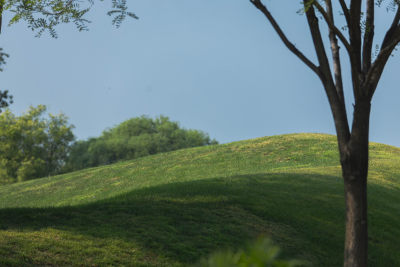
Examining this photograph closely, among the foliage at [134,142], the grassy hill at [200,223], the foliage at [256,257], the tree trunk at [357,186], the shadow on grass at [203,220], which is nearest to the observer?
the foliage at [256,257]

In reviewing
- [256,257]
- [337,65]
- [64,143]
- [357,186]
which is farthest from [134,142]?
[256,257]

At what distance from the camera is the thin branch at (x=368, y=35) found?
8.40m

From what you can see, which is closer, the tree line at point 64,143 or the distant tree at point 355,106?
the distant tree at point 355,106

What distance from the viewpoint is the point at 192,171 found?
90.9 ft

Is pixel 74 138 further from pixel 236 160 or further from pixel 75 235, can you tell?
pixel 75 235

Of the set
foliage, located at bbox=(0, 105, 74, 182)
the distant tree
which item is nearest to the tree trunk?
the distant tree

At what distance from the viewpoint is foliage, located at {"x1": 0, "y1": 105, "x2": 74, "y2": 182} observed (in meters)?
48.1

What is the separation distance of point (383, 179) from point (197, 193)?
41.4 feet

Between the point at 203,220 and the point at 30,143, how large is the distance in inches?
1697

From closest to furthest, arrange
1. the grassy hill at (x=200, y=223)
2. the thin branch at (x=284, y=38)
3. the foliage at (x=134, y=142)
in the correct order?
the thin branch at (x=284, y=38)
the grassy hill at (x=200, y=223)
the foliage at (x=134, y=142)

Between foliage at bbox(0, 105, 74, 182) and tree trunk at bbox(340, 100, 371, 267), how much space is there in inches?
1763

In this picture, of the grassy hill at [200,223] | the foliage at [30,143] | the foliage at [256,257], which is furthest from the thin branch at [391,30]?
the foliage at [30,143]

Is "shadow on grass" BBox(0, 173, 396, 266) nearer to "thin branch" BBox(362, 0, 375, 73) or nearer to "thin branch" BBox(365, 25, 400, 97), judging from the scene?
"thin branch" BBox(365, 25, 400, 97)

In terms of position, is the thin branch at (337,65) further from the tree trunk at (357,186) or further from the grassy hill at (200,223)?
the grassy hill at (200,223)
